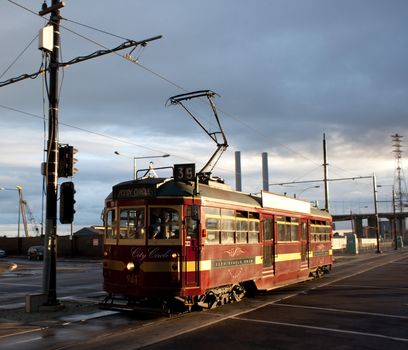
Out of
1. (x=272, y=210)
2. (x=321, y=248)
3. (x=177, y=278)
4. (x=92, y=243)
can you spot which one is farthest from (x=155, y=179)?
(x=92, y=243)

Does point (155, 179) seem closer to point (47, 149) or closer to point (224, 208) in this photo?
point (224, 208)

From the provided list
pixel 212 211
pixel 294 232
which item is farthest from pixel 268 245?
pixel 212 211

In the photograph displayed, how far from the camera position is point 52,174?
13.6 meters

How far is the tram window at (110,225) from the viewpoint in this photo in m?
12.7

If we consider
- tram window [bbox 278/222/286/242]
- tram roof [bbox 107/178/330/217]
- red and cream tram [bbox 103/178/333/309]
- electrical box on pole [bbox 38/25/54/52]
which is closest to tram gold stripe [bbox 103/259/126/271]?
red and cream tram [bbox 103/178/333/309]

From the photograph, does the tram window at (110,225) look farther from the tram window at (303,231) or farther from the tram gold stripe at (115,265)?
the tram window at (303,231)

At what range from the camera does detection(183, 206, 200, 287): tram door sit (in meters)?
11.7

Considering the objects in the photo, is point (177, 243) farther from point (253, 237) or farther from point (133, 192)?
point (253, 237)

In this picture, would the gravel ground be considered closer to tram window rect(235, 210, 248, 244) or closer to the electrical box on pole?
tram window rect(235, 210, 248, 244)

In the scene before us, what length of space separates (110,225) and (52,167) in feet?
7.76

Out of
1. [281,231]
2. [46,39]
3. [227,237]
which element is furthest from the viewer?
[281,231]

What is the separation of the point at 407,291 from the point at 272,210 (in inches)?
222

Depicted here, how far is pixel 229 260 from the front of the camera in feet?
43.7

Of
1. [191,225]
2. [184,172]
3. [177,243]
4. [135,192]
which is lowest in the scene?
[177,243]
